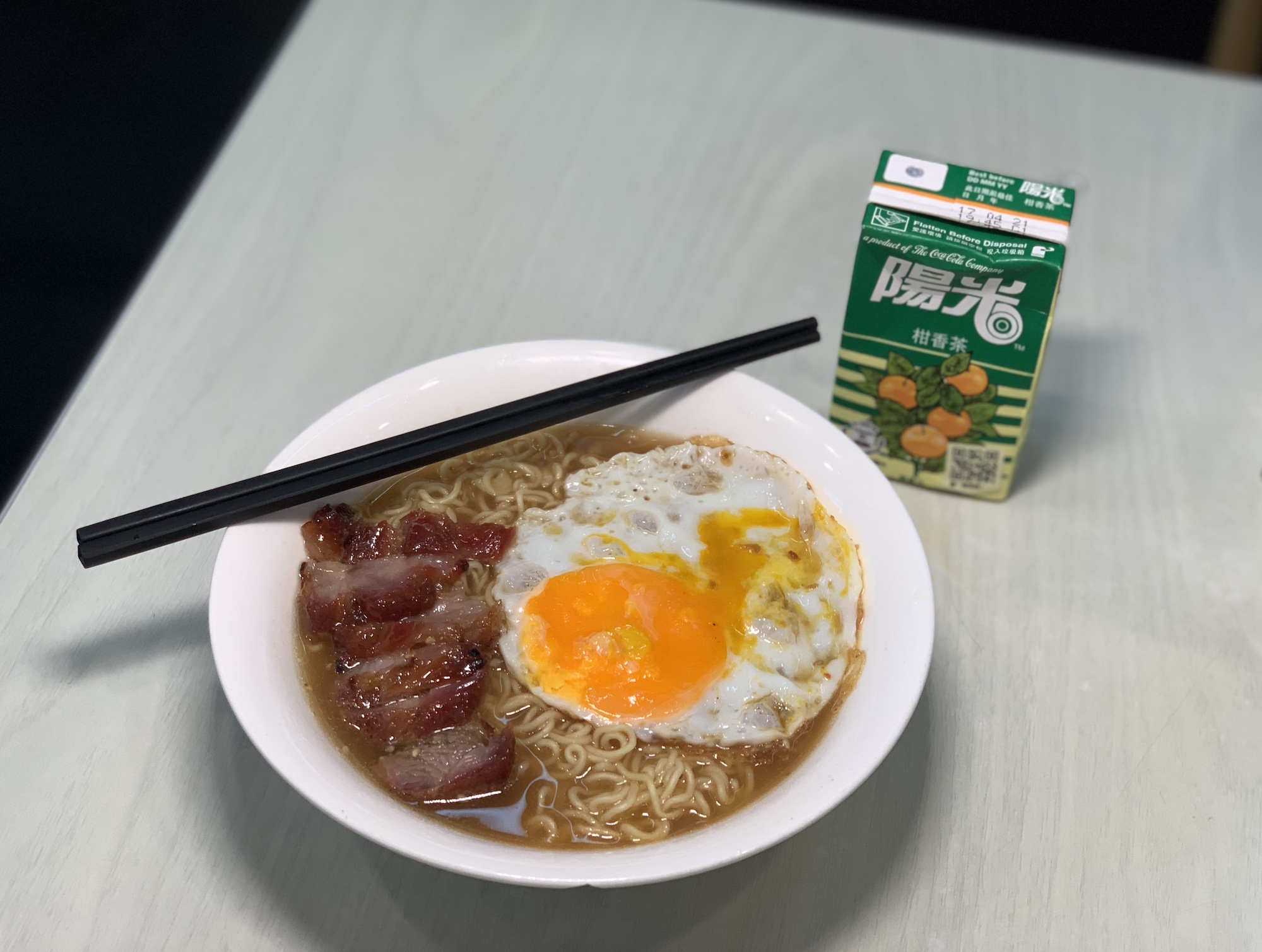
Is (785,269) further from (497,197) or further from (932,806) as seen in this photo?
(932,806)

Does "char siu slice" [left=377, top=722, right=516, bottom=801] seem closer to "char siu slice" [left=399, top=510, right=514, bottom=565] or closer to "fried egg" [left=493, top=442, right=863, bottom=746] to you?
"fried egg" [left=493, top=442, right=863, bottom=746]

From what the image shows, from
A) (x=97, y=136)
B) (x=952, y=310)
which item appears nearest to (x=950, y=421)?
(x=952, y=310)

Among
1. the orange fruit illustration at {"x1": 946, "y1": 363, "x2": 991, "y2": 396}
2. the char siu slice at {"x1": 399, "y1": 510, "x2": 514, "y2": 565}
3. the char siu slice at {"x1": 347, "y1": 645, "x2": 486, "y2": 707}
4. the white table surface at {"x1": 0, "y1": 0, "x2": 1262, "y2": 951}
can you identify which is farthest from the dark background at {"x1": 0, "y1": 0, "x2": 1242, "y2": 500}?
the orange fruit illustration at {"x1": 946, "y1": 363, "x2": 991, "y2": 396}

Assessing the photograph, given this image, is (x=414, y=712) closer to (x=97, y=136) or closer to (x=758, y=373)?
(x=758, y=373)

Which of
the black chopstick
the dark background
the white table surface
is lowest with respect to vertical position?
the dark background

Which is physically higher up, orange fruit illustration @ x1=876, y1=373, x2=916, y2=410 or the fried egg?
orange fruit illustration @ x1=876, y1=373, x2=916, y2=410

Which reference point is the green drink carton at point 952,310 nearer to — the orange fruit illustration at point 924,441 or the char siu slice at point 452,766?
the orange fruit illustration at point 924,441

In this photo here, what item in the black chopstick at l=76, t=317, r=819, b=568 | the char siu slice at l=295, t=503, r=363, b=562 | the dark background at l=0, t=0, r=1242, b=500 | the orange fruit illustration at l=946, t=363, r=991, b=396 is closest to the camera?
the black chopstick at l=76, t=317, r=819, b=568

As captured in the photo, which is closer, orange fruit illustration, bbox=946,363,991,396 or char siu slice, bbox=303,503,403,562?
char siu slice, bbox=303,503,403,562
